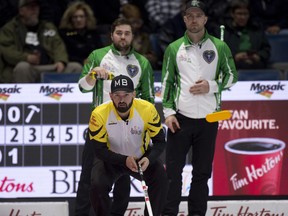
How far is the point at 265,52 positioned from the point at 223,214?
7.77 feet

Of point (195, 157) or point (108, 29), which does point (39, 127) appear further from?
point (108, 29)

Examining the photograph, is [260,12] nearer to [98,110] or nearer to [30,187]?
[30,187]

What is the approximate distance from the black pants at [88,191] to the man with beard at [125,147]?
0.84 ft

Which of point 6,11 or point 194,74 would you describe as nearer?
point 194,74

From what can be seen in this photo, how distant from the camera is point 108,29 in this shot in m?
11.4

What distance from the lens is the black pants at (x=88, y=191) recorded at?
26.3ft

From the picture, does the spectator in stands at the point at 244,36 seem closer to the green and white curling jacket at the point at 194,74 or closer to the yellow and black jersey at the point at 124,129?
the green and white curling jacket at the point at 194,74

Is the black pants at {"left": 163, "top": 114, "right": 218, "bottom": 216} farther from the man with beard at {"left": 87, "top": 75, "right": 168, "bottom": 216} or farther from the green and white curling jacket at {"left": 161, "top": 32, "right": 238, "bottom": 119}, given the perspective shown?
the man with beard at {"left": 87, "top": 75, "right": 168, "bottom": 216}

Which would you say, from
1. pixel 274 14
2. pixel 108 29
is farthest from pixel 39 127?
pixel 274 14

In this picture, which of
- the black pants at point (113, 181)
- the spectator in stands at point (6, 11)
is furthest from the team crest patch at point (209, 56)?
the spectator in stands at point (6, 11)

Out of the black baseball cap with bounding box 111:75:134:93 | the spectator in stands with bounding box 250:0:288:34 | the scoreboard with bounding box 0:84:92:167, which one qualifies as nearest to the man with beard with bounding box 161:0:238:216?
the black baseball cap with bounding box 111:75:134:93

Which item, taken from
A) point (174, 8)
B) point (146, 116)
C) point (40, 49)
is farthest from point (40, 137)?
point (174, 8)

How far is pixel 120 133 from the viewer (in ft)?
25.3

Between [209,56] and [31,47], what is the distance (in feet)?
9.84
